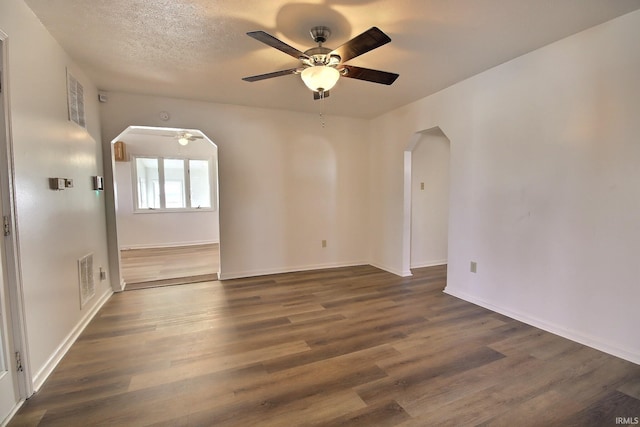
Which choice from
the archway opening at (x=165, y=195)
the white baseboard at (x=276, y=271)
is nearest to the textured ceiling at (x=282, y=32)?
the white baseboard at (x=276, y=271)

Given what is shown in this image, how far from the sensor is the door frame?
5.32 feet

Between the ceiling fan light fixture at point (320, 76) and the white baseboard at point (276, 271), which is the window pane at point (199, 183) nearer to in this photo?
the white baseboard at point (276, 271)

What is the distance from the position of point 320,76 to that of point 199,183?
19.2ft

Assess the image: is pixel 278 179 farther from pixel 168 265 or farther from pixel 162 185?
pixel 162 185

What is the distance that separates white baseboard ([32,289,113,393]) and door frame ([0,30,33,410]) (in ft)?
0.42

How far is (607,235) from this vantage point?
2205 millimetres

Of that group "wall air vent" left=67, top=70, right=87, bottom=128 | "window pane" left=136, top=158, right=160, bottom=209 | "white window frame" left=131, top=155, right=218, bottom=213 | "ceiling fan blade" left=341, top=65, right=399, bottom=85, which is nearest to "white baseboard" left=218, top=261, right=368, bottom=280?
"wall air vent" left=67, top=70, right=87, bottom=128

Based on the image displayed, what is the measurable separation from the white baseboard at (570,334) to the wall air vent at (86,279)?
3997 millimetres

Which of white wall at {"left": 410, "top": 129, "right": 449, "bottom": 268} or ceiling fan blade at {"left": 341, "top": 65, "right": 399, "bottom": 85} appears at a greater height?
ceiling fan blade at {"left": 341, "top": 65, "right": 399, "bottom": 85}

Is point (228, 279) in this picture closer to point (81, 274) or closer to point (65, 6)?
point (81, 274)

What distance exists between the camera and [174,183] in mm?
6863

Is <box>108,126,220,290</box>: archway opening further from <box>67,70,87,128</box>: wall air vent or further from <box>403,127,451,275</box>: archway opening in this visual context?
<box>403,127,451,275</box>: archway opening

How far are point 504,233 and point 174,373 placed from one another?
316 cm

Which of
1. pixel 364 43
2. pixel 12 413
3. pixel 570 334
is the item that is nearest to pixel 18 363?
pixel 12 413
